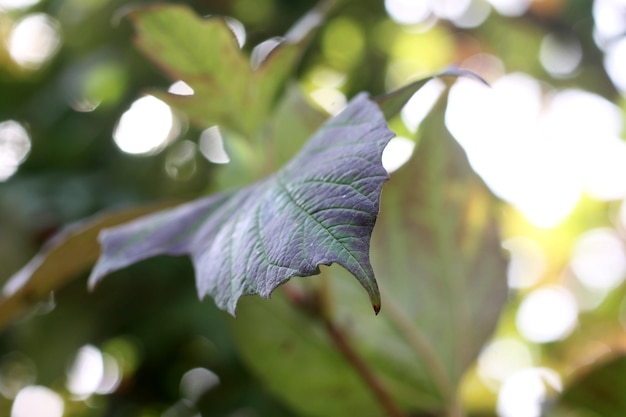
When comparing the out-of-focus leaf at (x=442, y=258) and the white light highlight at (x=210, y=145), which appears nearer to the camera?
the out-of-focus leaf at (x=442, y=258)

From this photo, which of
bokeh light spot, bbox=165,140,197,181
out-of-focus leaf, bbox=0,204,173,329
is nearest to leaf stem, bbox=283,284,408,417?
out-of-focus leaf, bbox=0,204,173,329

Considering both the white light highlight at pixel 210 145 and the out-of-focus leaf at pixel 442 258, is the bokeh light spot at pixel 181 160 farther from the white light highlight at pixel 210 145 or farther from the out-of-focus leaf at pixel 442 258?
the out-of-focus leaf at pixel 442 258

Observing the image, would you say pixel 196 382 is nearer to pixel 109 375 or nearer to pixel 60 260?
pixel 109 375

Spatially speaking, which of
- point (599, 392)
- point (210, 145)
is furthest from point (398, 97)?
point (210, 145)

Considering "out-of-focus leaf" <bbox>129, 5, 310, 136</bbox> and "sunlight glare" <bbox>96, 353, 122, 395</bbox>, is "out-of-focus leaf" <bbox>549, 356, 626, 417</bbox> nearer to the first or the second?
"out-of-focus leaf" <bbox>129, 5, 310, 136</bbox>

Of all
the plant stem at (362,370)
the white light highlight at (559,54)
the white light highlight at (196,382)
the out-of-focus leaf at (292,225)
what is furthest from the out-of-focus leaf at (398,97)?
the white light highlight at (559,54)
